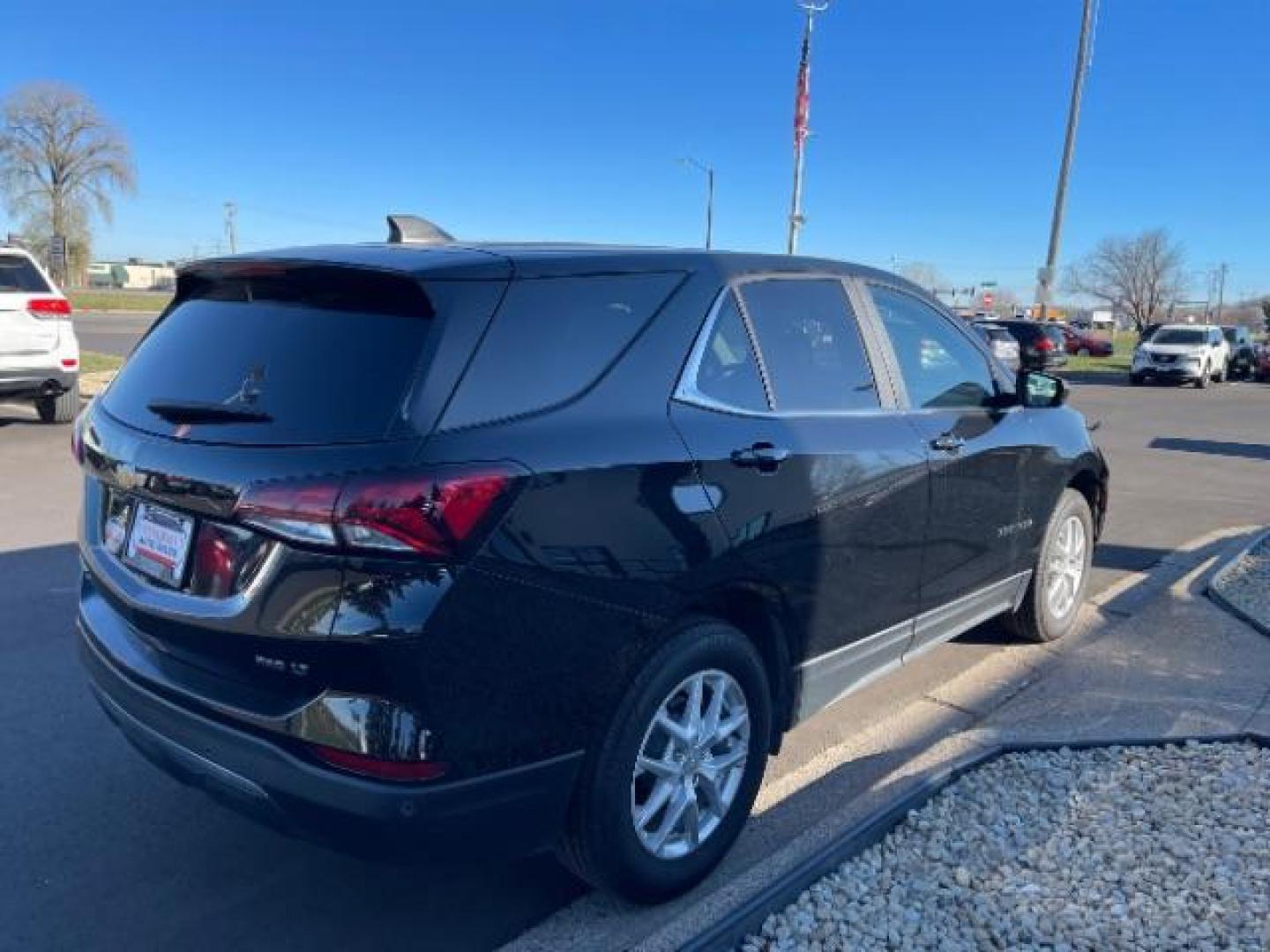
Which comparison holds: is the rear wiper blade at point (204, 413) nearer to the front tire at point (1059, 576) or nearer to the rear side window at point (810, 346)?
the rear side window at point (810, 346)

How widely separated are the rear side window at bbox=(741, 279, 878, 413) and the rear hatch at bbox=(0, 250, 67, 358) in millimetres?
8891

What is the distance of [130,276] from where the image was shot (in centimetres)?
9794

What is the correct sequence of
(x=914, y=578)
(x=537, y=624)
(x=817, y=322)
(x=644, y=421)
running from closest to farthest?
(x=537, y=624) → (x=644, y=421) → (x=817, y=322) → (x=914, y=578)

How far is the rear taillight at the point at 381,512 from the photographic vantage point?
6.92 ft

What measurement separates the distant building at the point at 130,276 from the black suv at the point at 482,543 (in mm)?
92604

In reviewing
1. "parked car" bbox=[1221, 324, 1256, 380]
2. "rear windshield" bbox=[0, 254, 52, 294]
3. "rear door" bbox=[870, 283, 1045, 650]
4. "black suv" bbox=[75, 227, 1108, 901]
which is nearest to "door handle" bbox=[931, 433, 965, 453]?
"rear door" bbox=[870, 283, 1045, 650]

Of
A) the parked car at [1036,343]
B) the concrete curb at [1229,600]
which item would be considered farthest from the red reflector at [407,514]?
the parked car at [1036,343]

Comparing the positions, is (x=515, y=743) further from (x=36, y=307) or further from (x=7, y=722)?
(x=36, y=307)

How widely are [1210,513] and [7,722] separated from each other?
8.91 meters

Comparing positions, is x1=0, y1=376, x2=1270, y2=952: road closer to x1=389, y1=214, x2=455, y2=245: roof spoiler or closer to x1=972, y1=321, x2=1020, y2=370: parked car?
x1=389, y1=214, x2=455, y2=245: roof spoiler

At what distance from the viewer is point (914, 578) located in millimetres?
3656

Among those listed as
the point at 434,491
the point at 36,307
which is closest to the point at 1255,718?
the point at 434,491

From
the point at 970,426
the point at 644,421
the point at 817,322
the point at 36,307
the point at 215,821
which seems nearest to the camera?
the point at 644,421

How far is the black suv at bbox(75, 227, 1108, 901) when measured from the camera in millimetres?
2164
